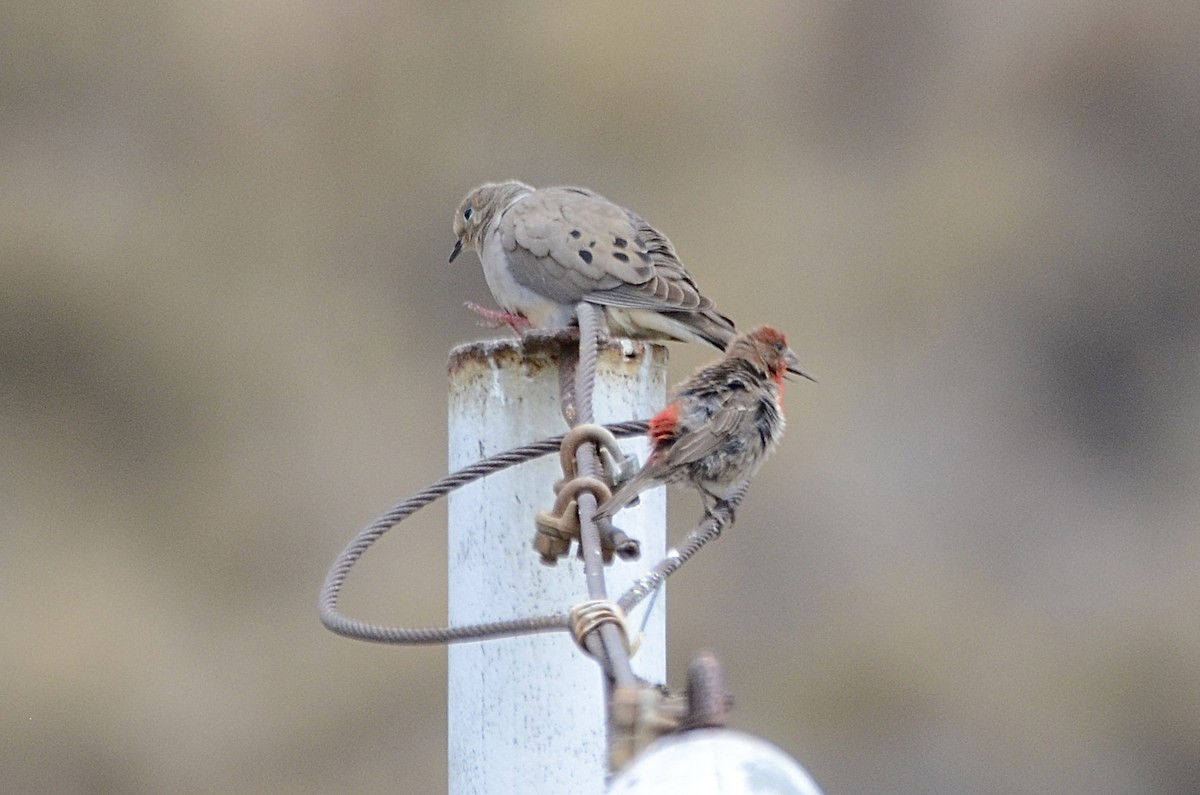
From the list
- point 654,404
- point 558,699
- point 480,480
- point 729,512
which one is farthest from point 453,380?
point 729,512

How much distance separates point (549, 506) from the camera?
192 centimetres

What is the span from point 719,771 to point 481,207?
3.24 m

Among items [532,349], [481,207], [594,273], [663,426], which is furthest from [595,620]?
[481,207]

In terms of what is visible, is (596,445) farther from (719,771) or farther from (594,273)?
(594,273)

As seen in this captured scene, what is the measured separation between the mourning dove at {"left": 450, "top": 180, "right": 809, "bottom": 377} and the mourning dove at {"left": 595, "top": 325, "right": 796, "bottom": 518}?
45 centimetres

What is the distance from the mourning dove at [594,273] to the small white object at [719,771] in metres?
2.20

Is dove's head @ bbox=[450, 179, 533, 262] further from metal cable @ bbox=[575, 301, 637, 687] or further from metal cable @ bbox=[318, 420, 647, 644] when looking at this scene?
metal cable @ bbox=[318, 420, 647, 644]

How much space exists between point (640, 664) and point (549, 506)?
0.74 ft

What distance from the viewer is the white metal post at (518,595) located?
1845 mm

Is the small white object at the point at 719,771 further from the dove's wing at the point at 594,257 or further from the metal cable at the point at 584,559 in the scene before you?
the dove's wing at the point at 594,257

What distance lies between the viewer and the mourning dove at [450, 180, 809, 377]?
10.6 ft

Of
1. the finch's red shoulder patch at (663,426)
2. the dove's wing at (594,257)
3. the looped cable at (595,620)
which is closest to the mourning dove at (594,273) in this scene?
the dove's wing at (594,257)

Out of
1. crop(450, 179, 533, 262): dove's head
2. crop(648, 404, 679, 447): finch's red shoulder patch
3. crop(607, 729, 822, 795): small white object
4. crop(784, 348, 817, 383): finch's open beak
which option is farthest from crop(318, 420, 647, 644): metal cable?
crop(450, 179, 533, 262): dove's head

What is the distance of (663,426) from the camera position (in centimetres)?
221
